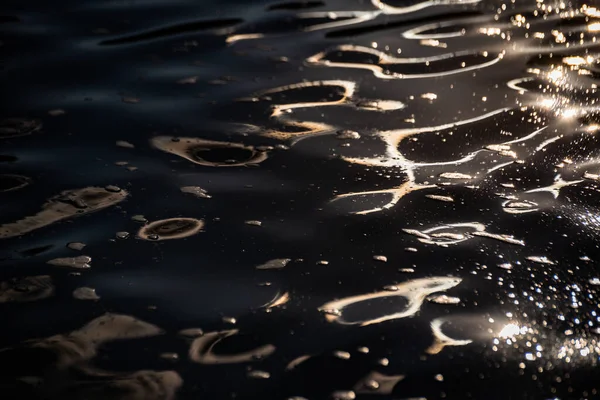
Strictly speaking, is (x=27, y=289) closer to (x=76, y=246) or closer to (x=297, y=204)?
(x=76, y=246)

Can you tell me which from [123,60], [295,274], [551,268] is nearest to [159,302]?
[295,274]

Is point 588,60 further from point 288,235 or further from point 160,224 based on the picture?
point 160,224

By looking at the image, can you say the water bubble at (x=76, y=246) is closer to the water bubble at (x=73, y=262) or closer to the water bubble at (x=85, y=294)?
the water bubble at (x=73, y=262)

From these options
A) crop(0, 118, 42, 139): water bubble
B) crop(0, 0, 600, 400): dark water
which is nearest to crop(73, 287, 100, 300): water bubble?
crop(0, 0, 600, 400): dark water

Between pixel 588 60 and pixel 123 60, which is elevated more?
pixel 123 60

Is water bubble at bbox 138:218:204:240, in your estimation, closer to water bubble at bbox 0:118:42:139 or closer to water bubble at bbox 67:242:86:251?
water bubble at bbox 67:242:86:251

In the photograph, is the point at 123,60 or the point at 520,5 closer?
the point at 123,60

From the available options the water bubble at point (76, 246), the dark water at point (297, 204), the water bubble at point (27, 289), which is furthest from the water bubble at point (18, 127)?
the water bubble at point (27, 289)

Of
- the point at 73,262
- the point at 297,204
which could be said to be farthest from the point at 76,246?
the point at 297,204

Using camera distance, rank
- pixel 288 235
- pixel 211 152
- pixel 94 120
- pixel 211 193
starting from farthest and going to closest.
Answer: pixel 94 120 → pixel 211 152 → pixel 211 193 → pixel 288 235
